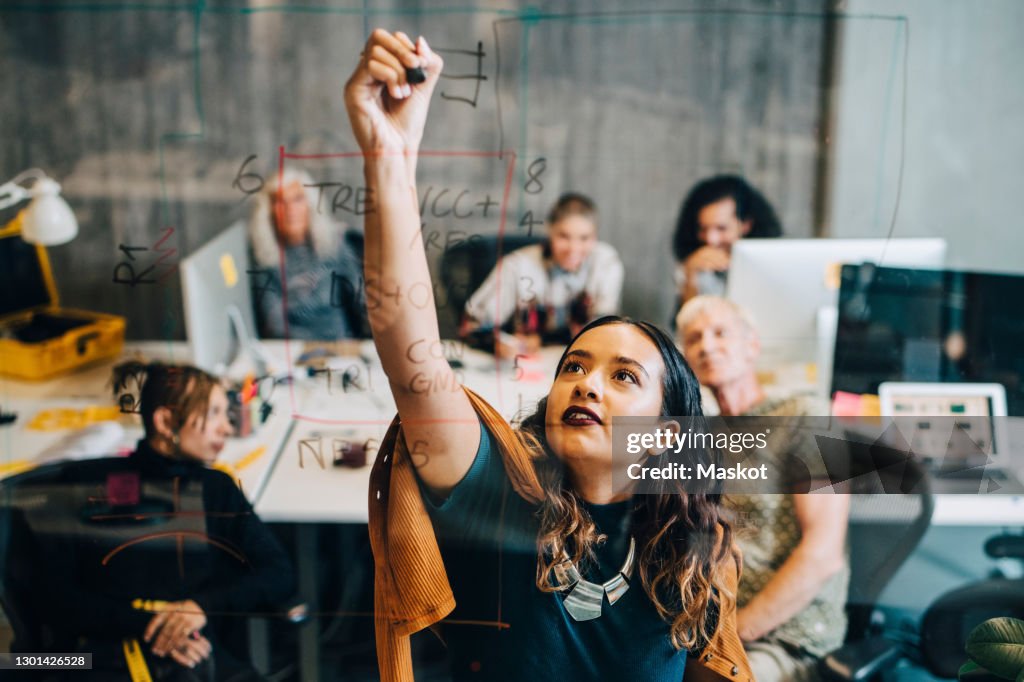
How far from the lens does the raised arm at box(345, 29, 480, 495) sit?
42.4 inches

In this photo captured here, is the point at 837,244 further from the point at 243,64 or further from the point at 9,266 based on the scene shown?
the point at 9,266

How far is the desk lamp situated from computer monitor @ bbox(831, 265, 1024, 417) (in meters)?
1.14

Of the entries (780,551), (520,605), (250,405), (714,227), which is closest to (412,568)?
(520,605)

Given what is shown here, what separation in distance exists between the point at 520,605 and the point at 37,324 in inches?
31.4

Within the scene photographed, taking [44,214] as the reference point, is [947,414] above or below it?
below

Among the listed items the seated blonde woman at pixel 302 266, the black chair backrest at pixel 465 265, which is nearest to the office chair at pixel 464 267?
the black chair backrest at pixel 465 265

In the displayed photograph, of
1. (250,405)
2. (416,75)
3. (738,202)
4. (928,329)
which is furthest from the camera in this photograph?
(738,202)

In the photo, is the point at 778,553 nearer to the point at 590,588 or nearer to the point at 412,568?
the point at 590,588

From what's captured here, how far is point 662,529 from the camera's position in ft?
3.71

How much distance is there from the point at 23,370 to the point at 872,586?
1314 mm

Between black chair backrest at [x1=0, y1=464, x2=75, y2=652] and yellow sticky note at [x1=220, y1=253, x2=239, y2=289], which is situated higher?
yellow sticky note at [x1=220, y1=253, x2=239, y2=289]

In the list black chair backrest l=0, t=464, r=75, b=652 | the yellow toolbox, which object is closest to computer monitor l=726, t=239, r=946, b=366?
the yellow toolbox

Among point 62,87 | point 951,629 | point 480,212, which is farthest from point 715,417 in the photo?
point 62,87

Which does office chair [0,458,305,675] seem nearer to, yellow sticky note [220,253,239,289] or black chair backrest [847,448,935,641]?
yellow sticky note [220,253,239,289]
